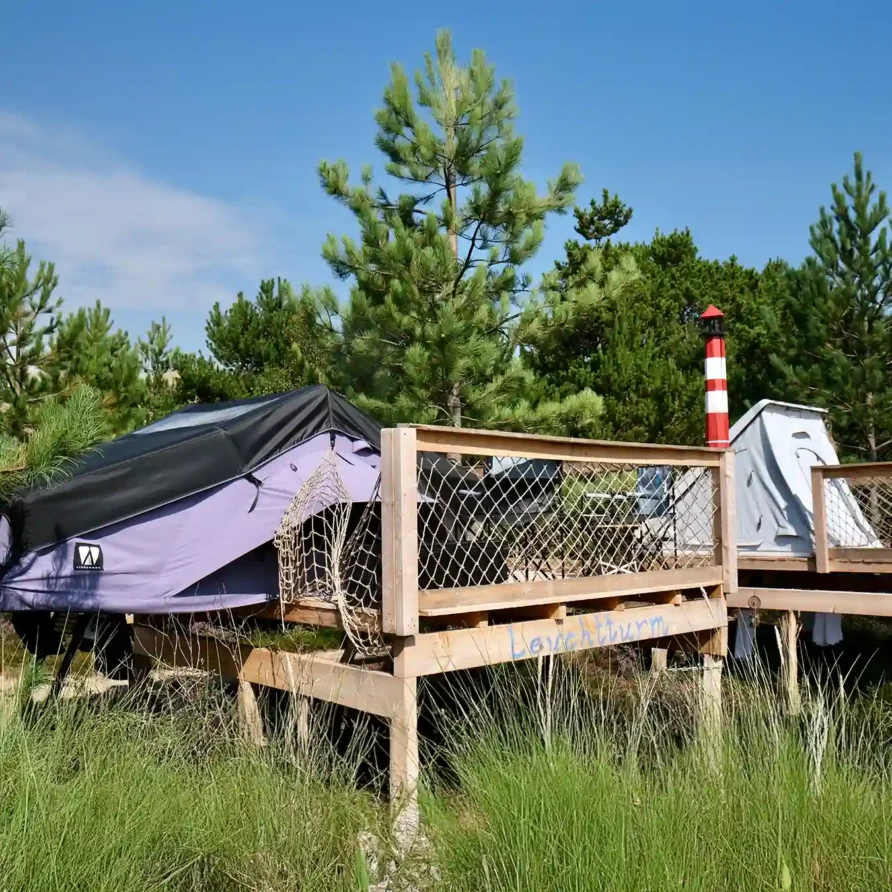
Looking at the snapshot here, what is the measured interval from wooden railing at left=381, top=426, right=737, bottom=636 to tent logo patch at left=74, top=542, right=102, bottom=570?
1566 mm

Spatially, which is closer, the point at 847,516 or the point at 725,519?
the point at 725,519

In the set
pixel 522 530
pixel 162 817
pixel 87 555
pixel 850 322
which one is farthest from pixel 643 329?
pixel 162 817

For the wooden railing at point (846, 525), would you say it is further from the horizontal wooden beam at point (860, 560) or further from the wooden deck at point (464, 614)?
the wooden deck at point (464, 614)

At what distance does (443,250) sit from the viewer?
32.8ft

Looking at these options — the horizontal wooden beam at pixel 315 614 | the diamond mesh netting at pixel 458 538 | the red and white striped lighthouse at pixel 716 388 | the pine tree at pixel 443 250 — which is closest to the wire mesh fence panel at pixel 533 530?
the diamond mesh netting at pixel 458 538

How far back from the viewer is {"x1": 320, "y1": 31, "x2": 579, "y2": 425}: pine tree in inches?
396

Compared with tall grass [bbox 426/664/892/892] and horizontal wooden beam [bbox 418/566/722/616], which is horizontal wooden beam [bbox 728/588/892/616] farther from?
tall grass [bbox 426/664/892/892]

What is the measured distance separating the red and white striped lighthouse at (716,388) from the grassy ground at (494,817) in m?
4.46

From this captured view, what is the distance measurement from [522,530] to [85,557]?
2297 millimetres

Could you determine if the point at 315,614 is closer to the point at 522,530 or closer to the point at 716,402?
the point at 522,530

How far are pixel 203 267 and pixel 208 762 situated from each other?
10.8 m

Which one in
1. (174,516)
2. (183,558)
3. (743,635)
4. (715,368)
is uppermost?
(715,368)

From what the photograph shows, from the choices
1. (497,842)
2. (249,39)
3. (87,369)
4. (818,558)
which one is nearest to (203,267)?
(87,369)

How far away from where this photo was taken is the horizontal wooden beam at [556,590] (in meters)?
4.11
